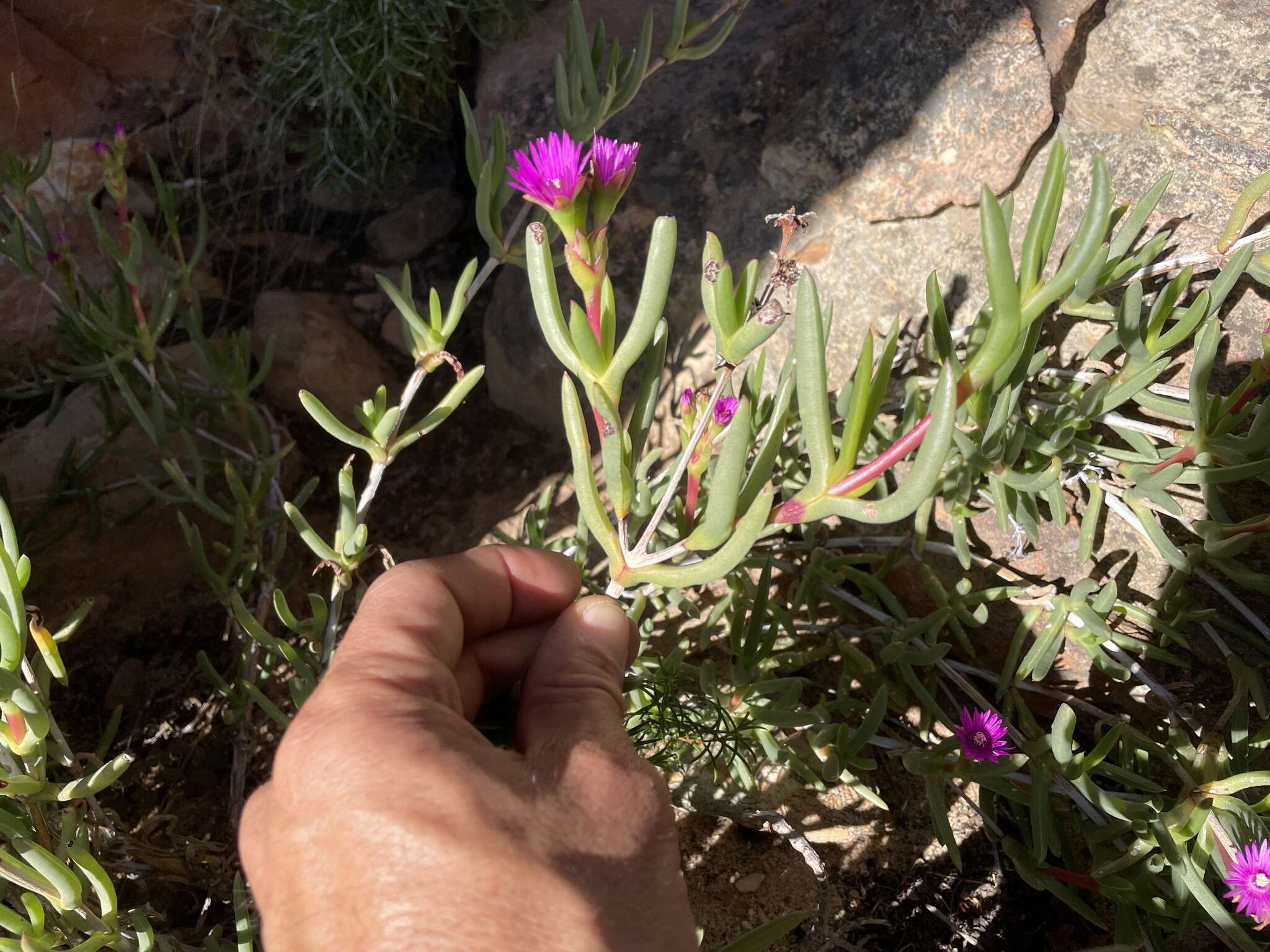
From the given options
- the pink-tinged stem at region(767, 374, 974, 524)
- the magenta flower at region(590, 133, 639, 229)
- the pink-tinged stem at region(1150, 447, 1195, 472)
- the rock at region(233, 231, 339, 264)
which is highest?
the magenta flower at region(590, 133, 639, 229)

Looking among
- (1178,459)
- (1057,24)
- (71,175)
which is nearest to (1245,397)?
(1178,459)

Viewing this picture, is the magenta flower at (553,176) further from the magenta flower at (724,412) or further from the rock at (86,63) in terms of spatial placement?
the rock at (86,63)

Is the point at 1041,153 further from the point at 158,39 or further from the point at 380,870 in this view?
the point at 158,39

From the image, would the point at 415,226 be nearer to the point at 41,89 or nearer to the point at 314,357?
the point at 314,357

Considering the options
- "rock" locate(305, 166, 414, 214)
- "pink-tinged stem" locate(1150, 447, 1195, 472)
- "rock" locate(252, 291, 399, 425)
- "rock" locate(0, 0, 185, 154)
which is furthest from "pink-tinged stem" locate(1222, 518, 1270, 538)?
"rock" locate(0, 0, 185, 154)

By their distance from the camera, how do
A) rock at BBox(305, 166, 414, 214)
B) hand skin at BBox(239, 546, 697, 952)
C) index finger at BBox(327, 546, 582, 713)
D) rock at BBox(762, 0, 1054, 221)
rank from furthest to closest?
1. rock at BBox(305, 166, 414, 214)
2. rock at BBox(762, 0, 1054, 221)
3. index finger at BBox(327, 546, 582, 713)
4. hand skin at BBox(239, 546, 697, 952)

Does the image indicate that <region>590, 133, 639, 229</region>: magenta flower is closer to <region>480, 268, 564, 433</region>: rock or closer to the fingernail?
the fingernail

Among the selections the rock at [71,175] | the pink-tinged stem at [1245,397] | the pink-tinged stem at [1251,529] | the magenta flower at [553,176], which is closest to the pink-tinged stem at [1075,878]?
the pink-tinged stem at [1251,529]
